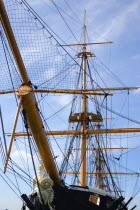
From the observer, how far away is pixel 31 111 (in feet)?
36.6

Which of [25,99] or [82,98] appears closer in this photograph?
[25,99]

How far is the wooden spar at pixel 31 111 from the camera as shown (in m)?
9.73

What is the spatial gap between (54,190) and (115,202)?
281cm

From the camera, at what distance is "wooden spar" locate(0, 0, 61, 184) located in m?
9.73

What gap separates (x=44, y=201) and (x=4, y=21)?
7115 mm

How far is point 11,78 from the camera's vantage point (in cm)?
1074

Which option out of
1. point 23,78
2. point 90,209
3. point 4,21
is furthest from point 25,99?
point 90,209

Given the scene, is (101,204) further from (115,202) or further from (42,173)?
(42,173)

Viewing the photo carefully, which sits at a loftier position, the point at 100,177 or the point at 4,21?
the point at 100,177

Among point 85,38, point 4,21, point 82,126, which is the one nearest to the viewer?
point 4,21

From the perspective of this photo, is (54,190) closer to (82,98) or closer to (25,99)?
(25,99)

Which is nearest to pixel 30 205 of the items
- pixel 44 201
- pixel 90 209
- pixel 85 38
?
pixel 44 201

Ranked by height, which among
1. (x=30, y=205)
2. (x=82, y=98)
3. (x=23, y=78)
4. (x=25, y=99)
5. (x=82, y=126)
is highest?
(x=82, y=98)

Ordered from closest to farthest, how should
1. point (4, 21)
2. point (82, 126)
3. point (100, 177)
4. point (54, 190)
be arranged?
point (4, 21)
point (54, 190)
point (82, 126)
point (100, 177)
